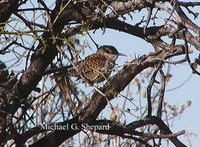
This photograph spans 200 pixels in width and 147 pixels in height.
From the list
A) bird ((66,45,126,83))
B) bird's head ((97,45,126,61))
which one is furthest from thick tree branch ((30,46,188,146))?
bird's head ((97,45,126,61))

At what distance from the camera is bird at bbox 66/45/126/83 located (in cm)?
348

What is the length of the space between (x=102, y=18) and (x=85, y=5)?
0.32 metres

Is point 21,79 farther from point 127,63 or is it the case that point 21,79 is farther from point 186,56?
point 186,56

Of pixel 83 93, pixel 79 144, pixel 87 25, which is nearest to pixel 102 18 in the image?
pixel 87 25

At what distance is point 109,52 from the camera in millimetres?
4824

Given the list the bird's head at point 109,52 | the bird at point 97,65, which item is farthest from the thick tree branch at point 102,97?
the bird's head at point 109,52

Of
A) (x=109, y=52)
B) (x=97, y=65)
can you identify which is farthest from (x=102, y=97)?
(x=109, y=52)

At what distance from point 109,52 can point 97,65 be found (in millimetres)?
501

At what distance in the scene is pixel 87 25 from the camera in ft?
10.8

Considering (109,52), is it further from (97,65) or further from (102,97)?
(102,97)

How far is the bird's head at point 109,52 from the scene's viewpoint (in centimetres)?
453

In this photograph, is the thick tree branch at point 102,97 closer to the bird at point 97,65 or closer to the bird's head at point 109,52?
the bird at point 97,65

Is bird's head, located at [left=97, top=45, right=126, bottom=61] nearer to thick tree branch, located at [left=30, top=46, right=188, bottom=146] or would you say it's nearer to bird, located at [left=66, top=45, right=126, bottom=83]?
bird, located at [left=66, top=45, right=126, bottom=83]

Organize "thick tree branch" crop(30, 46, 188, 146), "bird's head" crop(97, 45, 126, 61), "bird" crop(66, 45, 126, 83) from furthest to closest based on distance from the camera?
"bird's head" crop(97, 45, 126, 61)
"thick tree branch" crop(30, 46, 188, 146)
"bird" crop(66, 45, 126, 83)
